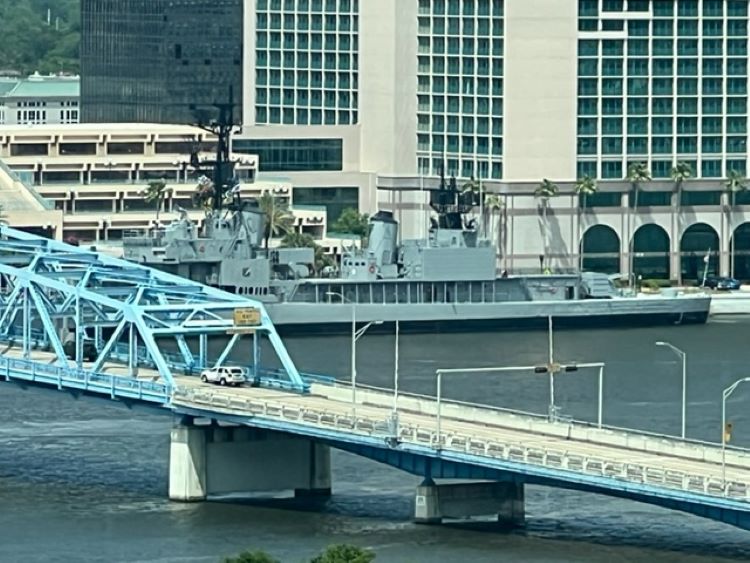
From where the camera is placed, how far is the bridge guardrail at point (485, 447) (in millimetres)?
108062

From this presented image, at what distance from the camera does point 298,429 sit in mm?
118438

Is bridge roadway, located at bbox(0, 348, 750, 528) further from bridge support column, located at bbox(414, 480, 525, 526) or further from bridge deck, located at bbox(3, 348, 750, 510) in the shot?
bridge support column, located at bbox(414, 480, 525, 526)

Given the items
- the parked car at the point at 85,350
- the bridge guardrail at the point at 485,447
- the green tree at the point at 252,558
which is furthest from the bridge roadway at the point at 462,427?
the green tree at the point at 252,558

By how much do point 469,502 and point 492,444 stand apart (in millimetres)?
3144

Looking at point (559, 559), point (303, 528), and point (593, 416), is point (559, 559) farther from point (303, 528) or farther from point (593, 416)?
point (593, 416)

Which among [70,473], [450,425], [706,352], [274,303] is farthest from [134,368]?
[274,303]

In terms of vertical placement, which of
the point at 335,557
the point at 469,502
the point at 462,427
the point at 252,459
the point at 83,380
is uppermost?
the point at 83,380

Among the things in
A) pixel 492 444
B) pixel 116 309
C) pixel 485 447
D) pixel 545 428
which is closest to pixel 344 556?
pixel 485 447

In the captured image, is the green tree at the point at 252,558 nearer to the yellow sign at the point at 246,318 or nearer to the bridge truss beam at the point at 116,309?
the bridge truss beam at the point at 116,309

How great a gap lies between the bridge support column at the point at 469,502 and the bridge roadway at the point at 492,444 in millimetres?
751

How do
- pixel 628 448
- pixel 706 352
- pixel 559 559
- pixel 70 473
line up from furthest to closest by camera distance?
pixel 706 352 → pixel 70 473 → pixel 628 448 → pixel 559 559

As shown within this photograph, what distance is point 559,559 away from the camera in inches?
4267

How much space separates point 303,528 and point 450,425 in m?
8.01

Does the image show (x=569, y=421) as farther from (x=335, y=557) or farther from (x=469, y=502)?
(x=335, y=557)
